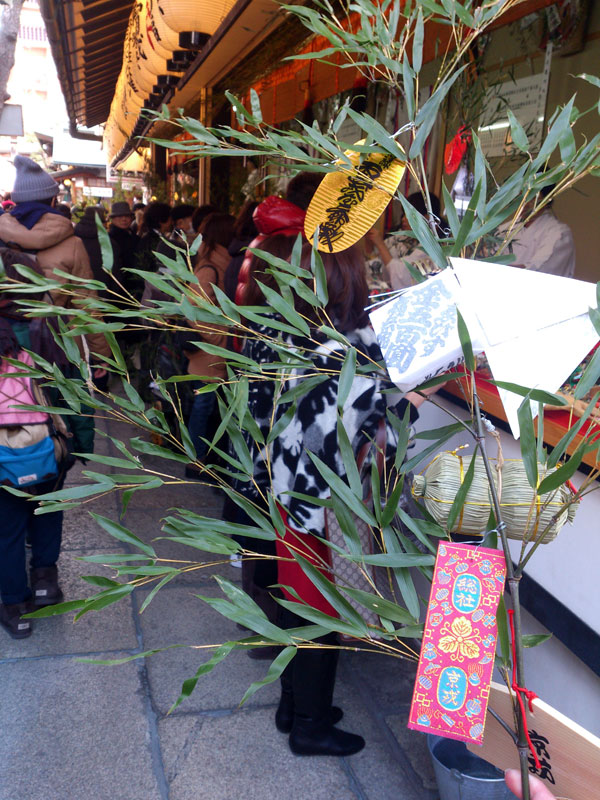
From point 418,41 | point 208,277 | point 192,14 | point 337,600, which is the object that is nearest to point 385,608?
point 337,600

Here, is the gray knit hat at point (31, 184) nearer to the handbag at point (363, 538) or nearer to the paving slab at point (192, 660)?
the paving slab at point (192, 660)

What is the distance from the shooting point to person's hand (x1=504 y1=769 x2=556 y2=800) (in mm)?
1160

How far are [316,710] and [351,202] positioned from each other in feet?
6.45

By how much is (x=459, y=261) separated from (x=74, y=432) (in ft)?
8.70

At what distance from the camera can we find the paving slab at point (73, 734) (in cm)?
251

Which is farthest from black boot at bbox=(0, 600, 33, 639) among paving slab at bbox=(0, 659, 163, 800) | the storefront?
the storefront

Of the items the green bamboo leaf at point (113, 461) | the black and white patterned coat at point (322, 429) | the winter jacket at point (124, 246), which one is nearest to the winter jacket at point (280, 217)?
the black and white patterned coat at point (322, 429)

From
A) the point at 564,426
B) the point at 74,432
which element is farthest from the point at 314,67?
the point at 564,426

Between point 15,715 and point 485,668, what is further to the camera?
point 15,715

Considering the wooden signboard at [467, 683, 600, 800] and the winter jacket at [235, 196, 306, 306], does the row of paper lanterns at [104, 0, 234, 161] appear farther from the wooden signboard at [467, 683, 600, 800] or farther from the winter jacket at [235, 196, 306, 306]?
the wooden signboard at [467, 683, 600, 800]

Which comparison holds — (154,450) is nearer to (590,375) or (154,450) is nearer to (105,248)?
(105,248)

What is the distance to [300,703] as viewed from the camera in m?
2.65

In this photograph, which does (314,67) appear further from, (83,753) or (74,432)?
(83,753)

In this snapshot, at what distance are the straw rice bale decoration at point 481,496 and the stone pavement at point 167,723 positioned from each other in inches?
A: 62.0
